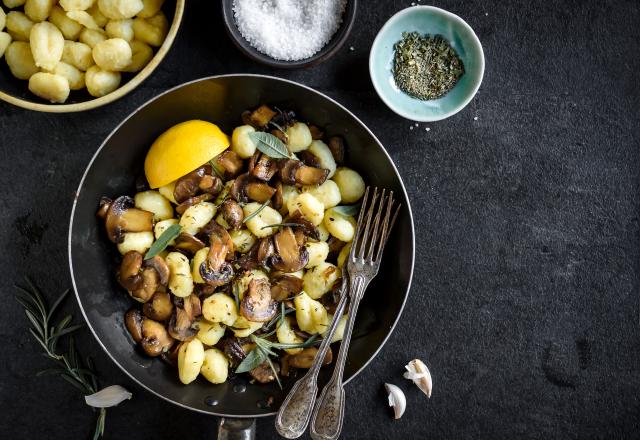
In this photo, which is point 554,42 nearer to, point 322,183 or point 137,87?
point 322,183

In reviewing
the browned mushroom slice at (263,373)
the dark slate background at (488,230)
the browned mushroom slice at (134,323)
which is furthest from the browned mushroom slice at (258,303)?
the dark slate background at (488,230)

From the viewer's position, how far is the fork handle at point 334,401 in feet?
3.76

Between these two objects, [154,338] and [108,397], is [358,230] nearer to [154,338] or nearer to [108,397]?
[154,338]

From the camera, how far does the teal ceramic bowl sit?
1.30 metres

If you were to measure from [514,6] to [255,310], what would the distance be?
0.89m

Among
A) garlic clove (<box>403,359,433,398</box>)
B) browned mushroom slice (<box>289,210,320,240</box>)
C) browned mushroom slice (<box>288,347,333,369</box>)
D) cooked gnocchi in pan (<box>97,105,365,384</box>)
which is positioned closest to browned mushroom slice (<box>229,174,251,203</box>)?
cooked gnocchi in pan (<box>97,105,365,384</box>)

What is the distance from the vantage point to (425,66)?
1341 millimetres

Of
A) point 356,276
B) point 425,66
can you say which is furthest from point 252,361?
point 425,66

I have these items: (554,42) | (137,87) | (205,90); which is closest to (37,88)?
(137,87)

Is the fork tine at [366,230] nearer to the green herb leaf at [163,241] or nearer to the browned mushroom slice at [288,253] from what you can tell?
the browned mushroom slice at [288,253]

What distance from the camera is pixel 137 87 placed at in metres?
1.29

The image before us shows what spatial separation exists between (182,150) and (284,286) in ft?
1.05

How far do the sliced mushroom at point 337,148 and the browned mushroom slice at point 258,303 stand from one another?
0.96 feet

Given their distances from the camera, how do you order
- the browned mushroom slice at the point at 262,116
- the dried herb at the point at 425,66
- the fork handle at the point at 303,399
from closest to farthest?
the fork handle at the point at 303,399, the browned mushroom slice at the point at 262,116, the dried herb at the point at 425,66
